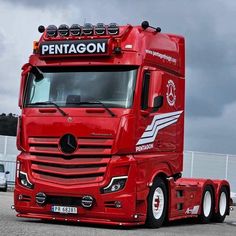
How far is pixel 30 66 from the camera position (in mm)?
14164

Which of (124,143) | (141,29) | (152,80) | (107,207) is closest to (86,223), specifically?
(107,207)

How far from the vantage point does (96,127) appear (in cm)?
1314

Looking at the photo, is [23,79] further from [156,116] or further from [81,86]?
[156,116]

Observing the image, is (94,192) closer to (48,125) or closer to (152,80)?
(48,125)

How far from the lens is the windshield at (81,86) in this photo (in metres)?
13.2

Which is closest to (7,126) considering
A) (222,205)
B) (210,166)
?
(210,166)

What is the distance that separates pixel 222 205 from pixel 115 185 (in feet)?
19.6

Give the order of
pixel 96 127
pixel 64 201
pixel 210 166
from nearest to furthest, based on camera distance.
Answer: pixel 96 127 → pixel 64 201 → pixel 210 166

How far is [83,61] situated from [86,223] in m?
3.35

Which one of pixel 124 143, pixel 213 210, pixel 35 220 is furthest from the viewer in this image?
pixel 213 210

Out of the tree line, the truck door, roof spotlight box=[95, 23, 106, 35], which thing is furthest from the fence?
roof spotlight box=[95, 23, 106, 35]

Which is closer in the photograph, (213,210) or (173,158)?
(173,158)

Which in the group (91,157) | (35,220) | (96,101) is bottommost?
(35,220)

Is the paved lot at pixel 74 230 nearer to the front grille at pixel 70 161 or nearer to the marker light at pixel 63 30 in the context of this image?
the front grille at pixel 70 161
